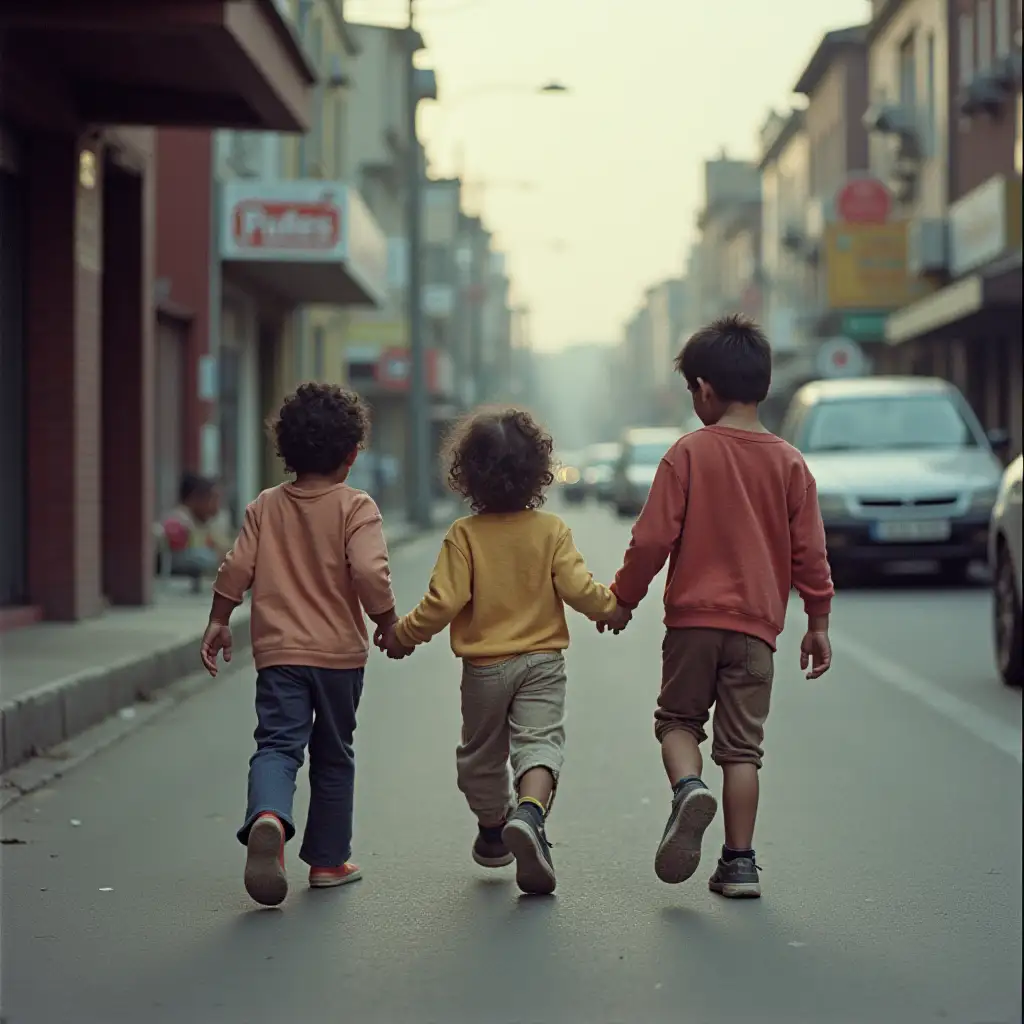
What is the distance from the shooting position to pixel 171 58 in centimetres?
1215

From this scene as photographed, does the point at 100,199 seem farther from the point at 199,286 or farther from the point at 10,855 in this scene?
the point at 199,286

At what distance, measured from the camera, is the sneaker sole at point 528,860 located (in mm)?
5230

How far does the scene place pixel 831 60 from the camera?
51906 mm

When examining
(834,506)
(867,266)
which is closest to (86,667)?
(834,506)

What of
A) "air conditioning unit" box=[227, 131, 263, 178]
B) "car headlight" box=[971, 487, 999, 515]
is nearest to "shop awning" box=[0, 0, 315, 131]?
"car headlight" box=[971, 487, 999, 515]

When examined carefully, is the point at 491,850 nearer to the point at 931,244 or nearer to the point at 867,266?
the point at 931,244

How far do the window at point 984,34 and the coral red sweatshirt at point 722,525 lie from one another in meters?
27.2

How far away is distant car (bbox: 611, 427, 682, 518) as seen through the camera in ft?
132

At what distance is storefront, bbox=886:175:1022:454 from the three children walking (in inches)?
760

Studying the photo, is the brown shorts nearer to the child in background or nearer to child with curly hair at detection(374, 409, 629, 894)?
the child in background

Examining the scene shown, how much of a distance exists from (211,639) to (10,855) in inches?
49.8

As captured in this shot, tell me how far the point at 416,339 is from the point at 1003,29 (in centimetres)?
1129

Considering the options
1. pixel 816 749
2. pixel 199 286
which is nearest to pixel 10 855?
pixel 816 749

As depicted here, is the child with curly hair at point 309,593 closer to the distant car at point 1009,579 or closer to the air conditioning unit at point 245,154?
the distant car at point 1009,579
